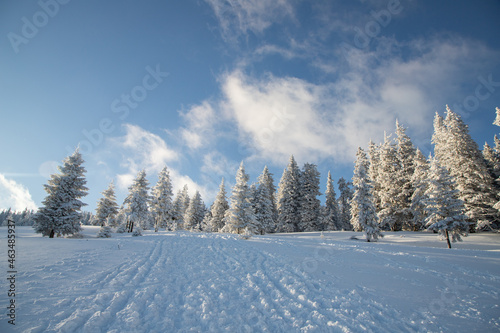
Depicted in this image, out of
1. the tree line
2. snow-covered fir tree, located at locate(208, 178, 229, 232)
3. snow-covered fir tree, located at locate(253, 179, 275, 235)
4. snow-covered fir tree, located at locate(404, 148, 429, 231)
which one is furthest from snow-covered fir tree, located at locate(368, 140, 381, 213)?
snow-covered fir tree, located at locate(208, 178, 229, 232)

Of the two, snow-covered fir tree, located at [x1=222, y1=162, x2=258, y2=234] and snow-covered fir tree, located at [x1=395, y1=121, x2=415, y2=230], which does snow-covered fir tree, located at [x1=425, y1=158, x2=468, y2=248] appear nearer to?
snow-covered fir tree, located at [x1=395, y1=121, x2=415, y2=230]

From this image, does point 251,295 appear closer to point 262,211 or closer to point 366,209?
point 366,209

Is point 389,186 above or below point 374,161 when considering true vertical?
below

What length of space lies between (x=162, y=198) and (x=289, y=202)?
26.0m

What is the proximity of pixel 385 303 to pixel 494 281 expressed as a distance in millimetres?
5471

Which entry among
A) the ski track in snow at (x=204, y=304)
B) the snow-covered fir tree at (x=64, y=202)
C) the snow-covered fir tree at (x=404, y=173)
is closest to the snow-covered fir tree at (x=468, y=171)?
the snow-covered fir tree at (x=404, y=173)

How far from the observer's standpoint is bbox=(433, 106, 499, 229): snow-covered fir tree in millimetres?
24516

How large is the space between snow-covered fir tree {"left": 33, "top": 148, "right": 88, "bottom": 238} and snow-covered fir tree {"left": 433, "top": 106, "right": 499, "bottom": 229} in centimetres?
4317

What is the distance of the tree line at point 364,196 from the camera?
72.6 feet

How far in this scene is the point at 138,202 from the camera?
3872cm

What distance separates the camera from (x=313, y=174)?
42.6 m

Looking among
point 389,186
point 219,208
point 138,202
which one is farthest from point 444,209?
point 138,202

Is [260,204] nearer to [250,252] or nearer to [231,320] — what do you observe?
[250,252]

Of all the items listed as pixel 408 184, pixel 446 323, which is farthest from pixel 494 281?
pixel 408 184
